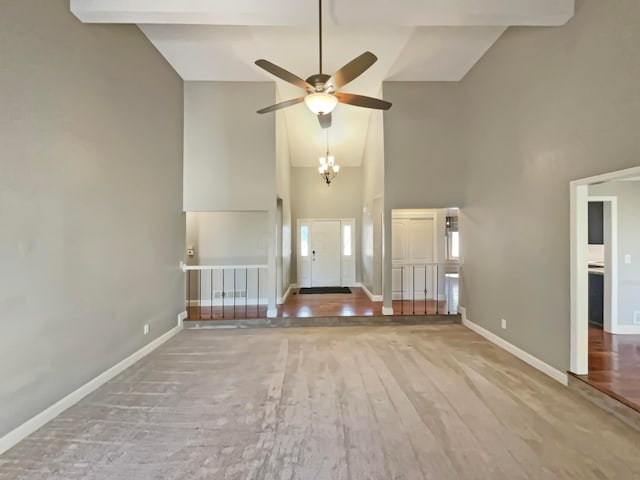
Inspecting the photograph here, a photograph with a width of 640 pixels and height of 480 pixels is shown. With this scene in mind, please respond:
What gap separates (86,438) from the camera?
2537 millimetres

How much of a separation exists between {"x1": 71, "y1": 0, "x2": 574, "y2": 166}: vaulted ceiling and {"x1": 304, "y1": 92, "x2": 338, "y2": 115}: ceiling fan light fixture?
117 cm

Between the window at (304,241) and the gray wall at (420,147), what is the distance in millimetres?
3586

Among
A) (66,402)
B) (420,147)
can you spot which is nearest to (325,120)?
(420,147)

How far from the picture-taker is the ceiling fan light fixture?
2939 millimetres

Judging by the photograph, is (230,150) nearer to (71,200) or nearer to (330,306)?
(71,200)

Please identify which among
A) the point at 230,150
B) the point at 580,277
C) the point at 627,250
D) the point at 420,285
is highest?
the point at 230,150

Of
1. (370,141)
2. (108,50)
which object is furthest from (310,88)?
(370,141)

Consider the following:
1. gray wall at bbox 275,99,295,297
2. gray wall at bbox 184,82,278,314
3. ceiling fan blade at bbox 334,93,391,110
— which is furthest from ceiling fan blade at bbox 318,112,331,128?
gray wall at bbox 275,99,295,297

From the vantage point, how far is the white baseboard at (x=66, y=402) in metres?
2.46

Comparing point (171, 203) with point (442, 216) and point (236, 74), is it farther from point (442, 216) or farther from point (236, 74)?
point (442, 216)

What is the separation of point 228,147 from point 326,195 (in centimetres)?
372

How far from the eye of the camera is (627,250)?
488cm

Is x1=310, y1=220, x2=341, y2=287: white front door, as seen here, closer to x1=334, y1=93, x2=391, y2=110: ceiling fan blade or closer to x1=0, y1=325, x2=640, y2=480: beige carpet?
x1=0, y1=325, x2=640, y2=480: beige carpet

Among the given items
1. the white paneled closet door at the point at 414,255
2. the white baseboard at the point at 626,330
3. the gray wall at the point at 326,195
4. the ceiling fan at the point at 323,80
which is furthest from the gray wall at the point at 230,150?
the white baseboard at the point at 626,330
